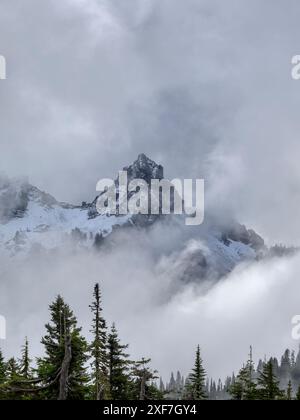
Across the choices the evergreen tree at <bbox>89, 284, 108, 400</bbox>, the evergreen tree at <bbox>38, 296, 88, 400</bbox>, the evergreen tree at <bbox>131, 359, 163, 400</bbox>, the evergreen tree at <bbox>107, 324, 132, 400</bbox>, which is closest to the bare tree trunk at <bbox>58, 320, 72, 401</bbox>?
the evergreen tree at <bbox>38, 296, 88, 400</bbox>

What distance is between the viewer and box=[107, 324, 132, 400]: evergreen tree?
46.5 metres

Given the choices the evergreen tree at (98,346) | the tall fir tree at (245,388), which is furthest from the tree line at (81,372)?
the tall fir tree at (245,388)

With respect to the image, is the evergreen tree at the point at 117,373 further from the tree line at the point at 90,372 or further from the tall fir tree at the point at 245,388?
the tall fir tree at the point at 245,388

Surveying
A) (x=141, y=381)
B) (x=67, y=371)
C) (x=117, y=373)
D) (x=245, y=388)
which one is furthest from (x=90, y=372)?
(x=245, y=388)

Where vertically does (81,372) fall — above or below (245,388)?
above

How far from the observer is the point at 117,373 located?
4719 centimetres

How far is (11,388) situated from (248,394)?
35.6 metres

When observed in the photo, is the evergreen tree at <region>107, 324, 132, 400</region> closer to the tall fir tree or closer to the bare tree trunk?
the tall fir tree

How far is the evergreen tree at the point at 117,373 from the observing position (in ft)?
153

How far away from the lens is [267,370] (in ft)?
172

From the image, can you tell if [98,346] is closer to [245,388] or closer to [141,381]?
[141,381]

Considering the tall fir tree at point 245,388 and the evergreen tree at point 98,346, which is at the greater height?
the evergreen tree at point 98,346
